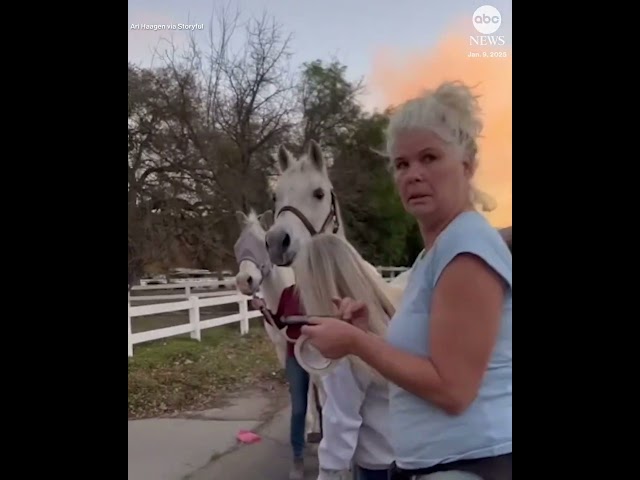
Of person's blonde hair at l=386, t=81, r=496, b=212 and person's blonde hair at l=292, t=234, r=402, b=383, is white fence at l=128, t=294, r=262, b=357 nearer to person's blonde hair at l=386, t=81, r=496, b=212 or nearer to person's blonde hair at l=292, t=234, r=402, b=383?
person's blonde hair at l=292, t=234, r=402, b=383

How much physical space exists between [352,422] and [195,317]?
1.67 feet

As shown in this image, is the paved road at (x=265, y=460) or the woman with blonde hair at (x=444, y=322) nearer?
the woman with blonde hair at (x=444, y=322)

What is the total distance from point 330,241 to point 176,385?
57 cm

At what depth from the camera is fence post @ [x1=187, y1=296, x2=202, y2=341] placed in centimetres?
180

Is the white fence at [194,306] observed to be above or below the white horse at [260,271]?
below

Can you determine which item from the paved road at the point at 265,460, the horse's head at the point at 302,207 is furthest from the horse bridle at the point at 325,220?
the paved road at the point at 265,460

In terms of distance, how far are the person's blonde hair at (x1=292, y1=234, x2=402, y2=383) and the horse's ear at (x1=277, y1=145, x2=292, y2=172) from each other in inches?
8.1

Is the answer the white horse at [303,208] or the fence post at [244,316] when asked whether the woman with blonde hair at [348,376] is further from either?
the fence post at [244,316]

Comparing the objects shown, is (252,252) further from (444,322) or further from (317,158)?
(444,322)

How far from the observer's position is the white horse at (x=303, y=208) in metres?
1.74
